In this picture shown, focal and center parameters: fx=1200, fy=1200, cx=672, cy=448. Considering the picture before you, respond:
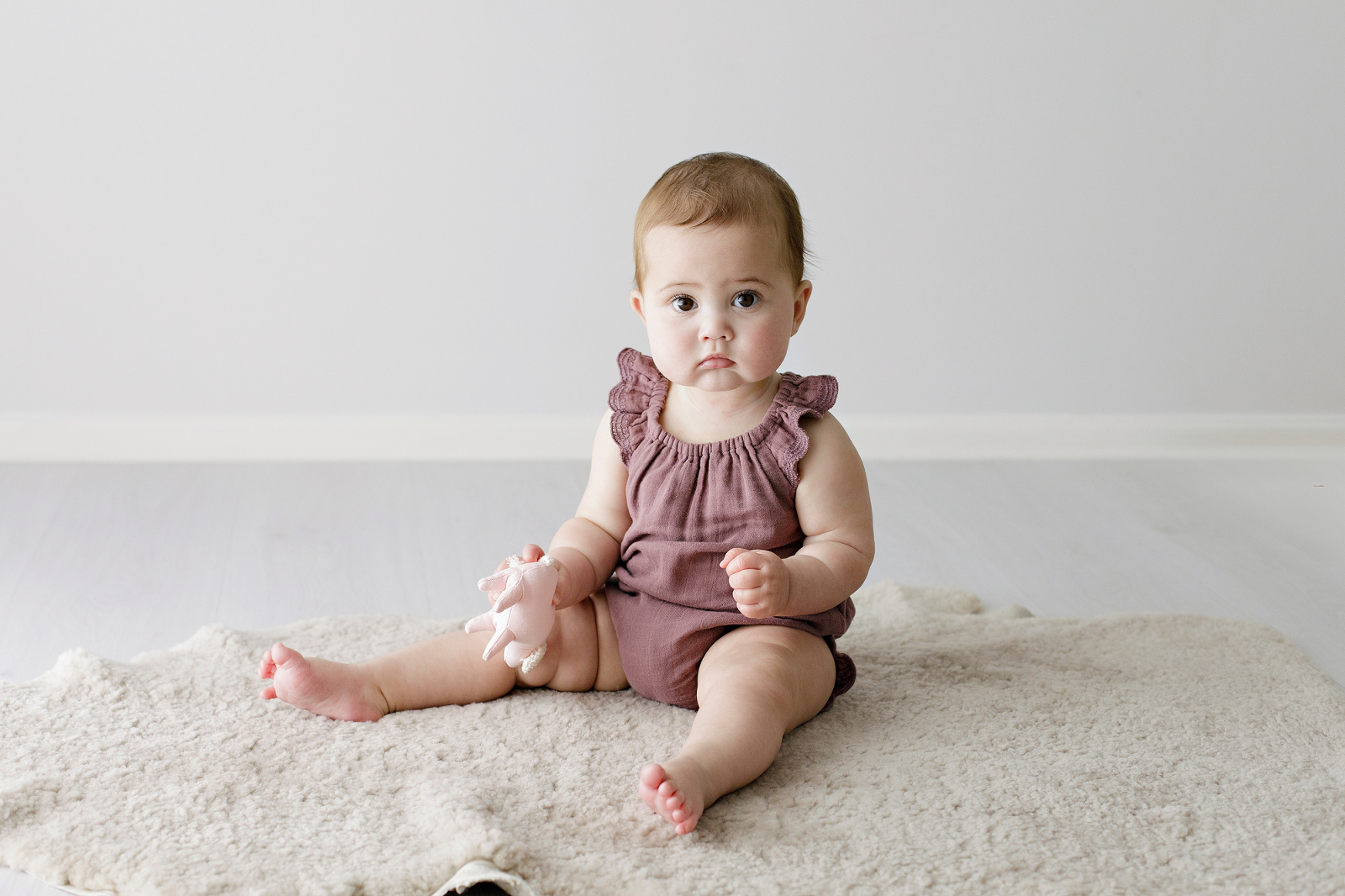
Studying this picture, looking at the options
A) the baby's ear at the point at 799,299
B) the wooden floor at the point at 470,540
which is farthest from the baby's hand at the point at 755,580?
the wooden floor at the point at 470,540

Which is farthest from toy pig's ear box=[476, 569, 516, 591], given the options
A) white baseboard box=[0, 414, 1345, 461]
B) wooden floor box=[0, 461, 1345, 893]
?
white baseboard box=[0, 414, 1345, 461]

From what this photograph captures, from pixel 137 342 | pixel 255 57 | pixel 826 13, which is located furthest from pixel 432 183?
pixel 826 13

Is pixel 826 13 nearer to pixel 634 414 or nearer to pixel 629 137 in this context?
pixel 629 137

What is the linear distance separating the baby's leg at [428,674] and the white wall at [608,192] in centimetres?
113

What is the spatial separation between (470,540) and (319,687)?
2.24ft

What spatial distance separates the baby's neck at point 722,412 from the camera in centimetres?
107

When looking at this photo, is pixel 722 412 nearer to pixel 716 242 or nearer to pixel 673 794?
pixel 716 242

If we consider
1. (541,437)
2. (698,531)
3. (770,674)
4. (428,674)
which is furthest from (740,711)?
(541,437)

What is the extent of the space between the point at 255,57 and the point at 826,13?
97cm

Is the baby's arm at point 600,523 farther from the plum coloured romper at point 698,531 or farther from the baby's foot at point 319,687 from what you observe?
the baby's foot at point 319,687

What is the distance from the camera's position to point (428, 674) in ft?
3.46

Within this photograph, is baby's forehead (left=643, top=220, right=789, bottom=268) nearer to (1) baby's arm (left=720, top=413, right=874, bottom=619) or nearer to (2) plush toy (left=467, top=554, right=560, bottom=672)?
(1) baby's arm (left=720, top=413, right=874, bottom=619)

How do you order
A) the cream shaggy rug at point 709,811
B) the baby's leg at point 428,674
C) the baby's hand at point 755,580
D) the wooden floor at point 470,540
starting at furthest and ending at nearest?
the wooden floor at point 470,540 < the baby's leg at point 428,674 < the baby's hand at point 755,580 < the cream shaggy rug at point 709,811

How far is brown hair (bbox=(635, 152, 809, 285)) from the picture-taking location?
3.19 feet
